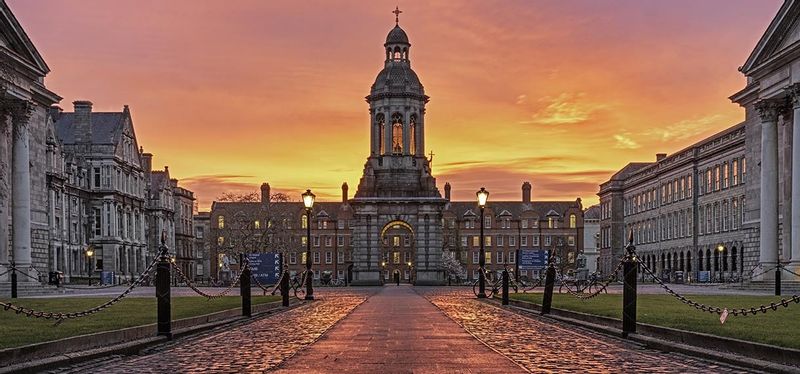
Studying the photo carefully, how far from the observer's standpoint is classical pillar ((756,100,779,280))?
56875mm

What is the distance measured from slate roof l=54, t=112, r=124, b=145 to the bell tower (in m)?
34.5

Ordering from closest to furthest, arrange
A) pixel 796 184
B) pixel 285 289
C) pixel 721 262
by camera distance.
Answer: pixel 285 289 → pixel 796 184 → pixel 721 262

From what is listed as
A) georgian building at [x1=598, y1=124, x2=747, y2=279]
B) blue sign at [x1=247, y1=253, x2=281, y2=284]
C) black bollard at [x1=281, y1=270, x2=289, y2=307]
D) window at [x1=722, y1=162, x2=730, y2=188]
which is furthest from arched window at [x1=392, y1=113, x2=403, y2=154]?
black bollard at [x1=281, y1=270, x2=289, y2=307]

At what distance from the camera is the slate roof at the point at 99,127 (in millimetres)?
112688

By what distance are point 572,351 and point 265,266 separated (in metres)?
42.3

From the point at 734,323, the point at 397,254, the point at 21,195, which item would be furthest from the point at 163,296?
the point at 397,254

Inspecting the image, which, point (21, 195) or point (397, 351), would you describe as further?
point (21, 195)

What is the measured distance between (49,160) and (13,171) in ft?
135

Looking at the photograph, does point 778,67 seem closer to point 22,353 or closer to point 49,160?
point 22,353

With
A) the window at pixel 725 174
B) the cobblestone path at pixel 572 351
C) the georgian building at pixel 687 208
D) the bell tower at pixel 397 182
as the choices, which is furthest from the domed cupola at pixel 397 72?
the cobblestone path at pixel 572 351

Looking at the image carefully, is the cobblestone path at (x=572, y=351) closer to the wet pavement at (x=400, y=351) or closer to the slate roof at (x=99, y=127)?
the wet pavement at (x=400, y=351)

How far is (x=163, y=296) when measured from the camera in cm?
2205

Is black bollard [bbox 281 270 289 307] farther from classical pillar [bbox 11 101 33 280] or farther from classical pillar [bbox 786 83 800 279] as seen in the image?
classical pillar [bbox 786 83 800 279]

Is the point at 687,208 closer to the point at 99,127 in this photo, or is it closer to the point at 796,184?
the point at 796,184
